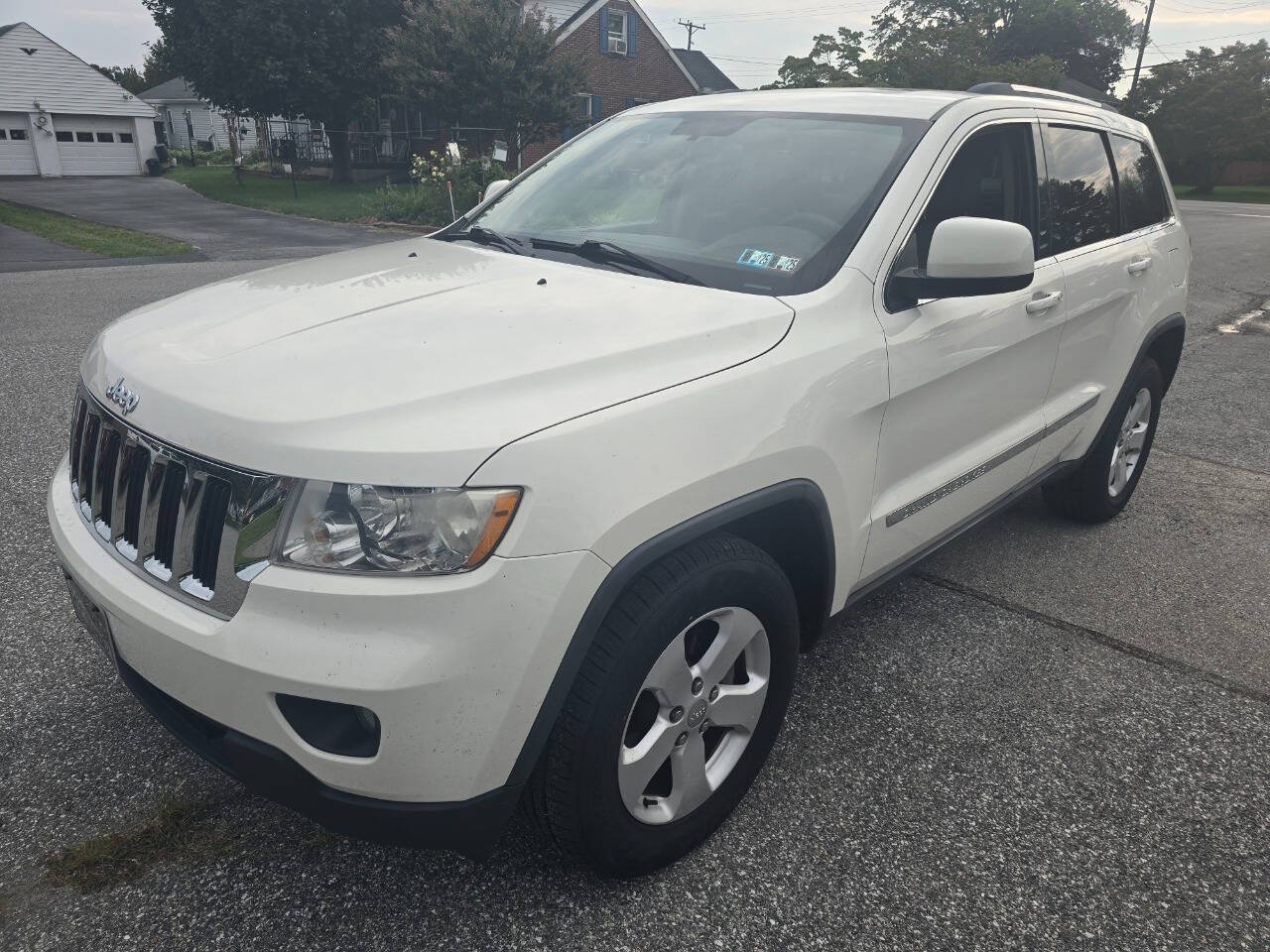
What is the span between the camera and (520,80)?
23.8 metres

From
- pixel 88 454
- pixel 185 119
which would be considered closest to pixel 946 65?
pixel 88 454

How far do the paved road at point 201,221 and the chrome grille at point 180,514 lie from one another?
40.2 ft

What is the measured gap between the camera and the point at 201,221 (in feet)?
64.6

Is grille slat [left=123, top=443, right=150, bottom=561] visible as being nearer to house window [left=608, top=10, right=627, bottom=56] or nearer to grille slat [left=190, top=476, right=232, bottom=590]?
grille slat [left=190, top=476, right=232, bottom=590]

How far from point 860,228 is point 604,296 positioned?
2.48 feet

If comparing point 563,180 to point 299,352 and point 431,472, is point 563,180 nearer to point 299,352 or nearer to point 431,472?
point 299,352

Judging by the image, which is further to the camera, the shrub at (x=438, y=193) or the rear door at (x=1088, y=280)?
the shrub at (x=438, y=193)

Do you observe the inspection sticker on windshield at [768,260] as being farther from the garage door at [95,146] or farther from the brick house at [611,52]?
the garage door at [95,146]

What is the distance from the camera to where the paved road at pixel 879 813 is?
2070mm

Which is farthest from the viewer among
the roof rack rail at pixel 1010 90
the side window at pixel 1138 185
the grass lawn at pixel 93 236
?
the grass lawn at pixel 93 236

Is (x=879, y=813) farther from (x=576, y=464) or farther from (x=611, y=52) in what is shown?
(x=611, y=52)

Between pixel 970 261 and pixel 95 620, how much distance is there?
2279 millimetres

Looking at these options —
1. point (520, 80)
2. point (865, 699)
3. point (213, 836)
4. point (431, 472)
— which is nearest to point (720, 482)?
point (431, 472)

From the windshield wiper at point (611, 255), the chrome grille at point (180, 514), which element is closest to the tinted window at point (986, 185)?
the windshield wiper at point (611, 255)
